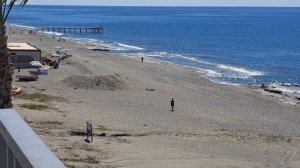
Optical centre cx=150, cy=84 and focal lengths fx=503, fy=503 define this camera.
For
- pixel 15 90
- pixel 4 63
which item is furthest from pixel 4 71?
pixel 15 90

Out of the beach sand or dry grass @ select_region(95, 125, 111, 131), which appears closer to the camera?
the beach sand

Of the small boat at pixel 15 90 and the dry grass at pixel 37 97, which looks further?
the small boat at pixel 15 90

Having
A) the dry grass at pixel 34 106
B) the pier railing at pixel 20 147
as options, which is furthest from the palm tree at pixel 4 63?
the dry grass at pixel 34 106

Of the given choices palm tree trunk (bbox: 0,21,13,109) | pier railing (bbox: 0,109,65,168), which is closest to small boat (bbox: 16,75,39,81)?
palm tree trunk (bbox: 0,21,13,109)

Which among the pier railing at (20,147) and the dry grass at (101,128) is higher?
the pier railing at (20,147)

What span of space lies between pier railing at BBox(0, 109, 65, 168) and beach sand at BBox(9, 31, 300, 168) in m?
12.6

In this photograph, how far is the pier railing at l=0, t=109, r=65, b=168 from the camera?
256 cm

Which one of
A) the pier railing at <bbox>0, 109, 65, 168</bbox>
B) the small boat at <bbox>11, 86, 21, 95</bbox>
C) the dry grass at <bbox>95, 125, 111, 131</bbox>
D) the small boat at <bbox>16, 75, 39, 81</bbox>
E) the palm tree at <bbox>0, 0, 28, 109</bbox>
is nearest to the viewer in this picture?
the pier railing at <bbox>0, 109, 65, 168</bbox>

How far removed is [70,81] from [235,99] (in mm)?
12939

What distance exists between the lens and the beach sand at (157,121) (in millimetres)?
18562

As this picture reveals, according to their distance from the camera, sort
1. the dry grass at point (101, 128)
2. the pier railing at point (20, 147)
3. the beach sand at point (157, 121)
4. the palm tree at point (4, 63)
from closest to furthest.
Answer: the pier railing at point (20, 147)
the palm tree at point (4, 63)
the beach sand at point (157, 121)
the dry grass at point (101, 128)

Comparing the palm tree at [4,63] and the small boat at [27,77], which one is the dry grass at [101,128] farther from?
the small boat at [27,77]

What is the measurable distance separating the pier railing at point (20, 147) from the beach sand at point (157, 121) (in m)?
12.6

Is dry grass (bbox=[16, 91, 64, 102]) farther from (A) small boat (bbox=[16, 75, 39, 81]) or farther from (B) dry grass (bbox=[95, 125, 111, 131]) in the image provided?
(B) dry grass (bbox=[95, 125, 111, 131])
